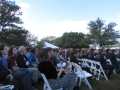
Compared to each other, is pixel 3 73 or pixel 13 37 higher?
pixel 13 37

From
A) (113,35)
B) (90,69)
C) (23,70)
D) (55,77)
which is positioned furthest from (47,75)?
(113,35)

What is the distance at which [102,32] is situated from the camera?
99812 mm

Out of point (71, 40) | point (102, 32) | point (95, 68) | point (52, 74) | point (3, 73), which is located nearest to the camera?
point (52, 74)

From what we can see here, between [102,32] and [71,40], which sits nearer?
[71,40]

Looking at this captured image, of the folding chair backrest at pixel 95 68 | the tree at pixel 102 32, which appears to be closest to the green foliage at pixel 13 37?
the tree at pixel 102 32

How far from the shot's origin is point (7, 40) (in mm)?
72000

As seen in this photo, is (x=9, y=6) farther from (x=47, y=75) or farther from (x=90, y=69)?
(x=47, y=75)

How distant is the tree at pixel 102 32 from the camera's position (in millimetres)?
96125

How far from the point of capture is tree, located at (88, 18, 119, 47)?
9612 cm

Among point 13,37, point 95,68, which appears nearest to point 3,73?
point 95,68

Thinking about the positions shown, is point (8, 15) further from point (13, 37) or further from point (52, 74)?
point (52, 74)

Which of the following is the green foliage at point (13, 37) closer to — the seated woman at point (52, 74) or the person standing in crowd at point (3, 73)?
Result: the person standing in crowd at point (3, 73)

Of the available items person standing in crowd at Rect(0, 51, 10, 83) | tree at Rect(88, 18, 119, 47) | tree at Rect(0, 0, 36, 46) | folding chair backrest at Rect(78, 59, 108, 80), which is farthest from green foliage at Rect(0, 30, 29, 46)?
person standing in crowd at Rect(0, 51, 10, 83)

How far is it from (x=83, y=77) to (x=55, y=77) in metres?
2.64
